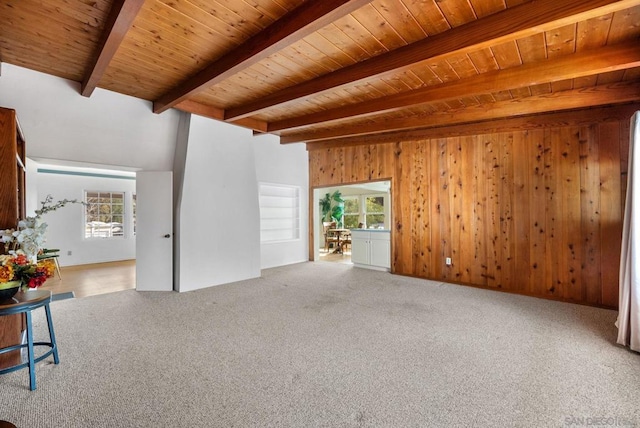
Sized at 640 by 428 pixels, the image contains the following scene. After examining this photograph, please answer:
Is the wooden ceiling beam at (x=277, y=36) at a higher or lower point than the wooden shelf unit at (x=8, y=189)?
higher

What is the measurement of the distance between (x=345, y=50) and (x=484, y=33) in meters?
1.17

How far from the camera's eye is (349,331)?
9.72 ft

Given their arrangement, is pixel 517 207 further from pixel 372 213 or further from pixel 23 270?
pixel 372 213

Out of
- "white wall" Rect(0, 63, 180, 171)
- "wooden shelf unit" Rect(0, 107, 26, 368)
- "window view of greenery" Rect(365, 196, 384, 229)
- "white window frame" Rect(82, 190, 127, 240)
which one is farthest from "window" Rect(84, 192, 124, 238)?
"window view of greenery" Rect(365, 196, 384, 229)

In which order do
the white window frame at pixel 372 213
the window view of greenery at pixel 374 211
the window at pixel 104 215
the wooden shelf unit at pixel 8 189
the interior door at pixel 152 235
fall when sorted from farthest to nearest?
1. the window view of greenery at pixel 374 211
2. the white window frame at pixel 372 213
3. the window at pixel 104 215
4. the interior door at pixel 152 235
5. the wooden shelf unit at pixel 8 189

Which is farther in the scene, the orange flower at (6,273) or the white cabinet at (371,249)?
the white cabinet at (371,249)

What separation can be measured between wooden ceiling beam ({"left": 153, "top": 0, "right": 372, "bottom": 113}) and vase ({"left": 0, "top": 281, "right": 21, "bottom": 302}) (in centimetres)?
240

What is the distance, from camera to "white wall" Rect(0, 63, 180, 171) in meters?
3.40

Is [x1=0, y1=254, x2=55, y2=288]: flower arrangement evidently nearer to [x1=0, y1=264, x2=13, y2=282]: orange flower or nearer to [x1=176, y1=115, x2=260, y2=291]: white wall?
[x1=0, y1=264, x2=13, y2=282]: orange flower

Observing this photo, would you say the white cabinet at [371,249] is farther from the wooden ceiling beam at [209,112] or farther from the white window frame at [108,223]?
the white window frame at [108,223]

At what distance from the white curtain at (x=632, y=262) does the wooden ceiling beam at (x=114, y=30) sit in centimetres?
406

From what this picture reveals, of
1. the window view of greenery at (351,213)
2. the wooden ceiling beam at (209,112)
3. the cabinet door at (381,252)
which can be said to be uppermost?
the wooden ceiling beam at (209,112)

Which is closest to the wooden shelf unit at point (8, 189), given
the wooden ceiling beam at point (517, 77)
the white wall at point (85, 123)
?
the white wall at point (85, 123)

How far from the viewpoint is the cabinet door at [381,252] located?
589 cm
